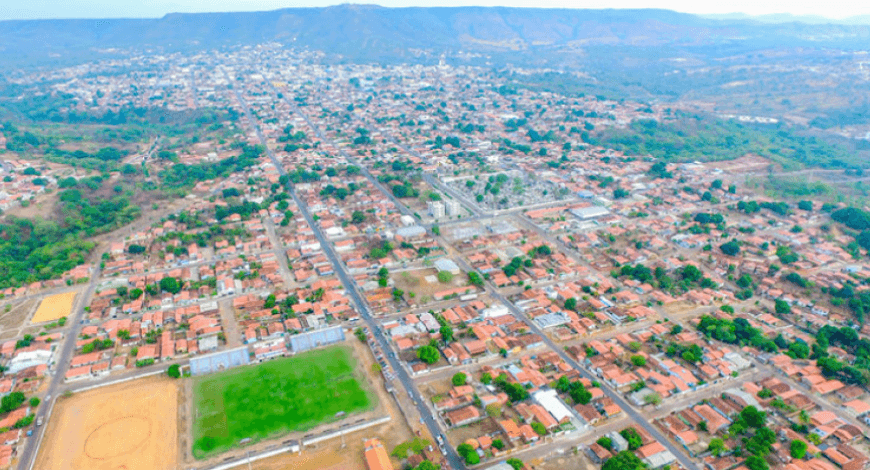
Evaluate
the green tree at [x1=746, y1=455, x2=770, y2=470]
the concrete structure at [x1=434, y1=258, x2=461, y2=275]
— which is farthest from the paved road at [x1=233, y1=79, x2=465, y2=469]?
the green tree at [x1=746, y1=455, x2=770, y2=470]

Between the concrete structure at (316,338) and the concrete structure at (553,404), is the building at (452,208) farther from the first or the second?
the concrete structure at (553,404)

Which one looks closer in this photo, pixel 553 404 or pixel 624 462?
pixel 624 462

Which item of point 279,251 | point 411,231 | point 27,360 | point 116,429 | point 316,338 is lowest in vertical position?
point 27,360

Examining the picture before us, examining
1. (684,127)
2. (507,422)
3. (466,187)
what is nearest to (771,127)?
(684,127)

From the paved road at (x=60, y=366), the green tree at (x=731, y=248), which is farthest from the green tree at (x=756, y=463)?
the paved road at (x=60, y=366)

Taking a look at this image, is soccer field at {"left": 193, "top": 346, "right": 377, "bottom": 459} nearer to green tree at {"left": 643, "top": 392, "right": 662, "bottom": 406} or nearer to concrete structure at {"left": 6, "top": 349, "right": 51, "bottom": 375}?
concrete structure at {"left": 6, "top": 349, "right": 51, "bottom": 375}

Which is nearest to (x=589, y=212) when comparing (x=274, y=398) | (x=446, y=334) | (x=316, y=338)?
(x=446, y=334)

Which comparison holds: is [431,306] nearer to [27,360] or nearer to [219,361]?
[219,361]
